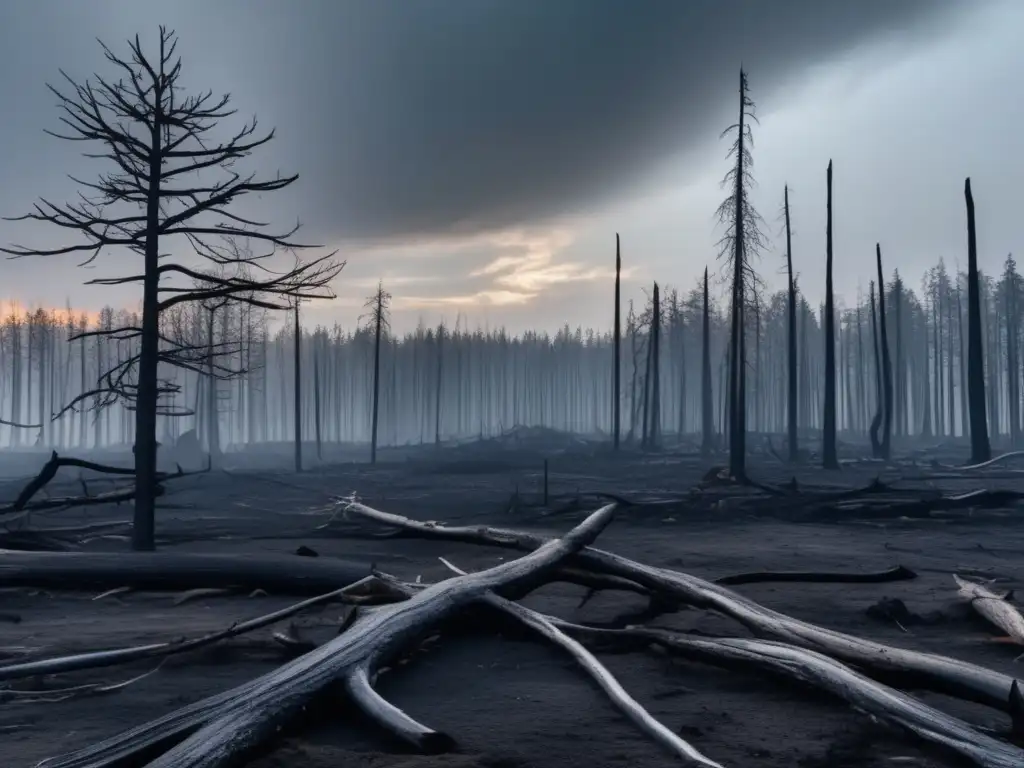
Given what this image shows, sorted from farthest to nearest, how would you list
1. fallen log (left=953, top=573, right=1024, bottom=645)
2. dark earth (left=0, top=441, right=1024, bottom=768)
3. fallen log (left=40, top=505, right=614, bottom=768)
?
fallen log (left=953, top=573, right=1024, bottom=645) → dark earth (left=0, top=441, right=1024, bottom=768) → fallen log (left=40, top=505, right=614, bottom=768)

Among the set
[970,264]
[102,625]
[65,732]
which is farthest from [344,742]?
[970,264]

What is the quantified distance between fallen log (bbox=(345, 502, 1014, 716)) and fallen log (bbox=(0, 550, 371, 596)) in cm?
253

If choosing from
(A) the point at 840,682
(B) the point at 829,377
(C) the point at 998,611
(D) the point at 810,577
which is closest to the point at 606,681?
(A) the point at 840,682

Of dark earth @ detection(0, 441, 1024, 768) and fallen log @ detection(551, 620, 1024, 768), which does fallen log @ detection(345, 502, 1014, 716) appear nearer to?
fallen log @ detection(551, 620, 1024, 768)

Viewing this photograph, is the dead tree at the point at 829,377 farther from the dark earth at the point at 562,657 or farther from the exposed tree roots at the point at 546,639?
the exposed tree roots at the point at 546,639

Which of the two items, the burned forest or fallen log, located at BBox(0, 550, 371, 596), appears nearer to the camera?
the burned forest

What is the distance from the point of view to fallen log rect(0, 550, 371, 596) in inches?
331

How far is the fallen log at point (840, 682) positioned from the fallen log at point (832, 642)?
0.17 m

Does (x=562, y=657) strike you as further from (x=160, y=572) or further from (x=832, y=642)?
(x=160, y=572)

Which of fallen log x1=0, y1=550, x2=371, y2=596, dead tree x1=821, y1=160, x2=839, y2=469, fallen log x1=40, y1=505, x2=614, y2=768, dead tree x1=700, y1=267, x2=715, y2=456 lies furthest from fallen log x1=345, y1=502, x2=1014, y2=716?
dead tree x1=700, y1=267, x2=715, y2=456

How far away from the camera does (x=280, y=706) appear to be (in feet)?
13.5

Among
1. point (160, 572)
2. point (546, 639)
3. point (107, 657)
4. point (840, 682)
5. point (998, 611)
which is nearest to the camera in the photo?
point (840, 682)

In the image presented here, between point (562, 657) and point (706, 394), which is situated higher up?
point (706, 394)

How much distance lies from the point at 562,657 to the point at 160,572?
4664 mm
